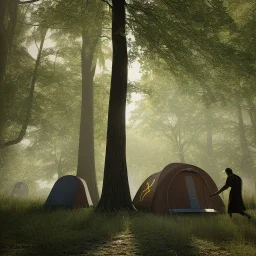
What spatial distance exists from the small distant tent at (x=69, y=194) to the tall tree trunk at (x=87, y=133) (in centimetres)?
406

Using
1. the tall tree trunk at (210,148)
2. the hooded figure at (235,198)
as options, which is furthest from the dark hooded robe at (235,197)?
the tall tree trunk at (210,148)

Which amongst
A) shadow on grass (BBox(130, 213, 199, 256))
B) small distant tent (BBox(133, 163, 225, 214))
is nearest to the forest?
shadow on grass (BBox(130, 213, 199, 256))

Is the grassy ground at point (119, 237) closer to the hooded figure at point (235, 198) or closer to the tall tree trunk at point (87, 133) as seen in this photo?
the hooded figure at point (235, 198)

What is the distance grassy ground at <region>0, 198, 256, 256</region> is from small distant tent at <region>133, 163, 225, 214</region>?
207 cm

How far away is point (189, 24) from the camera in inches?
343

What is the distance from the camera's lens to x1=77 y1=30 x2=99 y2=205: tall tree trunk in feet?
50.1

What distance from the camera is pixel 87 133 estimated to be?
15.9 meters

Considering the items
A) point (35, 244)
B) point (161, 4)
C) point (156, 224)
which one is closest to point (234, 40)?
point (161, 4)

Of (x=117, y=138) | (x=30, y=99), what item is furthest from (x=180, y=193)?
(x=30, y=99)

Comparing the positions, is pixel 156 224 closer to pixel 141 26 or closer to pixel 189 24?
pixel 189 24

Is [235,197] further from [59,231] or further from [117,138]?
[59,231]

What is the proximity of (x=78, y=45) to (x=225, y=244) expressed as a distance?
659 inches

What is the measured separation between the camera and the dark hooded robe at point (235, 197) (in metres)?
7.61

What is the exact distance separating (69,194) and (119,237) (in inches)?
223
